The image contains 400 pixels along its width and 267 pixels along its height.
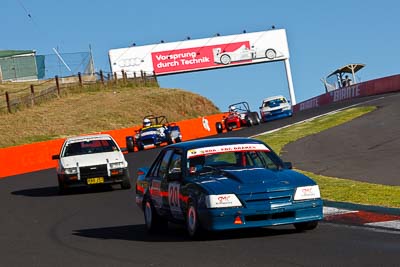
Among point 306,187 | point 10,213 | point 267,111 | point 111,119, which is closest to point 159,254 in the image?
point 306,187

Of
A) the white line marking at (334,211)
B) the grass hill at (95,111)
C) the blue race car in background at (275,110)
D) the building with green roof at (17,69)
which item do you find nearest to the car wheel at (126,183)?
the white line marking at (334,211)

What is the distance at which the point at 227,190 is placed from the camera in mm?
10602

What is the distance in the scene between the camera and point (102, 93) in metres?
68.9

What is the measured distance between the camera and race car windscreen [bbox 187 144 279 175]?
11750 millimetres

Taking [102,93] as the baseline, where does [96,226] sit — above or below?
below

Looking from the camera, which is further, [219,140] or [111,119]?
[111,119]

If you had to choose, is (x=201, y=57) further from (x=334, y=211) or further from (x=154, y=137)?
(x=334, y=211)

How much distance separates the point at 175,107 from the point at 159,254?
6097cm

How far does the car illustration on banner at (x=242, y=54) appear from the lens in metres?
84.9

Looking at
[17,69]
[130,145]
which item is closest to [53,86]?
[17,69]

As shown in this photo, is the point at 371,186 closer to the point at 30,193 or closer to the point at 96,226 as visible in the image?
the point at 96,226

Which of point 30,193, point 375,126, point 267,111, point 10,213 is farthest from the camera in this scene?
point 267,111

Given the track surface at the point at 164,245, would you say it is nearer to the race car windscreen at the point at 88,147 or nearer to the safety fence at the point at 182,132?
the race car windscreen at the point at 88,147

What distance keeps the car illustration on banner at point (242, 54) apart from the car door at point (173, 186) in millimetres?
73031
